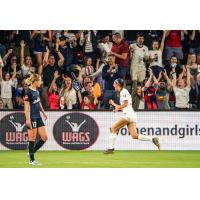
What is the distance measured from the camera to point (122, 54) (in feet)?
68.2

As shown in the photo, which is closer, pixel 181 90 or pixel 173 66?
pixel 181 90

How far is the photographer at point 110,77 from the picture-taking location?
20297 millimetres

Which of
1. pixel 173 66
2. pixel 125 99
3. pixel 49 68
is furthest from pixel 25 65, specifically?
pixel 173 66

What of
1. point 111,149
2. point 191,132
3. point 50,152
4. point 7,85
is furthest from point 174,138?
point 7,85

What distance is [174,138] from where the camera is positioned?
64.3 ft

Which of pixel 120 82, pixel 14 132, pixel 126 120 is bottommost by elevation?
pixel 14 132

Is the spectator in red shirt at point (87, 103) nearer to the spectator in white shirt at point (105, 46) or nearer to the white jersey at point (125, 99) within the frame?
the spectator in white shirt at point (105, 46)

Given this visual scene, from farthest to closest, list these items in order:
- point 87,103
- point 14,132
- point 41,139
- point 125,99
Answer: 1. point 87,103
2. point 14,132
3. point 125,99
4. point 41,139

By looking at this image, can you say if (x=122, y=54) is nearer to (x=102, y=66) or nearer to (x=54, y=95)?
(x=102, y=66)

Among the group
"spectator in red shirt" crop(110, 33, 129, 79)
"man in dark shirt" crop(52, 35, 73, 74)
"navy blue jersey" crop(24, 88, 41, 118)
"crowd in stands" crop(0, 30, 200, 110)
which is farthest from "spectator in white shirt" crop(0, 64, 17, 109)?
"navy blue jersey" crop(24, 88, 41, 118)

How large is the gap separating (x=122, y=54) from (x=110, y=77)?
745mm

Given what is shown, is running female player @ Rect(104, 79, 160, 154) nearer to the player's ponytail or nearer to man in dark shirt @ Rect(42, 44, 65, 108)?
the player's ponytail

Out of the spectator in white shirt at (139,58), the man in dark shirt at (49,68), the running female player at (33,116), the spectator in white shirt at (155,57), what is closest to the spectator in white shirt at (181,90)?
the spectator in white shirt at (155,57)

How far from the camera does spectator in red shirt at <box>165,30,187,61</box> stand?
2095cm
